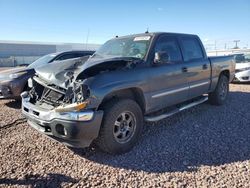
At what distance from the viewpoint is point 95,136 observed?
11.5 feet

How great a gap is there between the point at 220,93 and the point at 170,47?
2565 mm

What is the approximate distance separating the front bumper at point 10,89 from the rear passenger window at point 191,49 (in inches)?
170

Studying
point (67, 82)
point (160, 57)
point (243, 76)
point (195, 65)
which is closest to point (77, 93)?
point (67, 82)

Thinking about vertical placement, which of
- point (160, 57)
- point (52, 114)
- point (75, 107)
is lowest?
point (52, 114)

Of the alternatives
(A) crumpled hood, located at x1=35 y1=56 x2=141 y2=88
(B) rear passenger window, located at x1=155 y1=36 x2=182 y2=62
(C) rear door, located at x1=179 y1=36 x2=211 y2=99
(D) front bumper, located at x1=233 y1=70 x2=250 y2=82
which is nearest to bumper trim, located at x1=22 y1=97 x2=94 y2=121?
(A) crumpled hood, located at x1=35 y1=56 x2=141 y2=88

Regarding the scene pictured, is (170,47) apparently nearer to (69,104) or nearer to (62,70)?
(62,70)

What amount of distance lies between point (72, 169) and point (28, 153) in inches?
37.7

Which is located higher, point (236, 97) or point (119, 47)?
point (119, 47)

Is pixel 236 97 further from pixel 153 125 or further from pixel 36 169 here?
pixel 36 169

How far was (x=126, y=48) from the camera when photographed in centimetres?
489

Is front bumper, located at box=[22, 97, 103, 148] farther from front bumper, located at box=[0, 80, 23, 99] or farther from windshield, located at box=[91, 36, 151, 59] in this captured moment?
front bumper, located at box=[0, 80, 23, 99]

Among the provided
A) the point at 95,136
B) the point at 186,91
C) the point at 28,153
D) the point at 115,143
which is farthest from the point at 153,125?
the point at 28,153

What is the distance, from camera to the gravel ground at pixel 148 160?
3.15m

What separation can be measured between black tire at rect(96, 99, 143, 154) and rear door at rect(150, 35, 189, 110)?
546 mm
